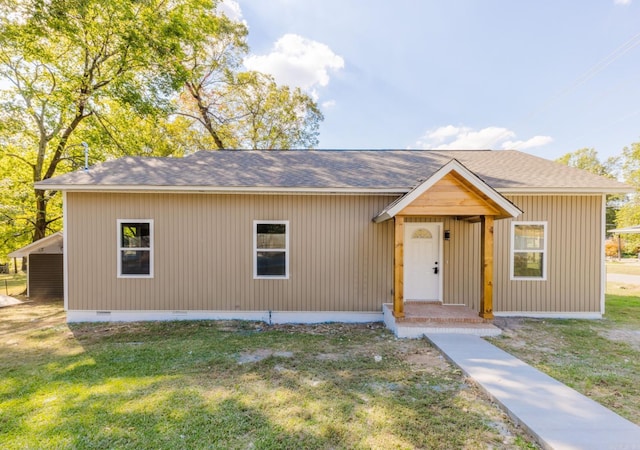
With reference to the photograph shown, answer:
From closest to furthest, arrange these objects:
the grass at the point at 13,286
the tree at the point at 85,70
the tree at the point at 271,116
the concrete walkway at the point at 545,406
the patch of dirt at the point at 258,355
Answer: the concrete walkway at the point at 545,406
the patch of dirt at the point at 258,355
the tree at the point at 85,70
the grass at the point at 13,286
the tree at the point at 271,116

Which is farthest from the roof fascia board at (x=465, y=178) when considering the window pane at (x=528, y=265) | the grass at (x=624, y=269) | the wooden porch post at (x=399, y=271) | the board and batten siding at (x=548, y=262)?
the grass at (x=624, y=269)

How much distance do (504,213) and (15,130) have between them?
56.6 feet

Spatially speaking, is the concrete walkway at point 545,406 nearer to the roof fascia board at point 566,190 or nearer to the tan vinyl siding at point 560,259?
the tan vinyl siding at point 560,259

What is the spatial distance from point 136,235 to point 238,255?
244cm

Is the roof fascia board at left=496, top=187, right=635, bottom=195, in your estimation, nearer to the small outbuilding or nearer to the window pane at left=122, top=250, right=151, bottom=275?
the window pane at left=122, top=250, right=151, bottom=275

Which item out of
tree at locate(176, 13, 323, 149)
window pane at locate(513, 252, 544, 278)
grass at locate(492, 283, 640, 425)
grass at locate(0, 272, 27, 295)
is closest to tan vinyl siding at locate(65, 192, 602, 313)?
window pane at locate(513, 252, 544, 278)

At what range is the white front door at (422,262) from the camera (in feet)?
22.7

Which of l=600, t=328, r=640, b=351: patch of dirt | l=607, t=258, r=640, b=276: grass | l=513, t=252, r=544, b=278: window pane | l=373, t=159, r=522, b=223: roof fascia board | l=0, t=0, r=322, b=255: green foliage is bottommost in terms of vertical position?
l=607, t=258, r=640, b=276: grass

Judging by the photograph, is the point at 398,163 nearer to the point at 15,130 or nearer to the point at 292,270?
the point at 292,270

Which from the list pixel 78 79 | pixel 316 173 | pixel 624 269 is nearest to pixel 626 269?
pixel 624 269

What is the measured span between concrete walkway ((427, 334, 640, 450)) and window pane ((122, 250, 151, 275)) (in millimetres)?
6559

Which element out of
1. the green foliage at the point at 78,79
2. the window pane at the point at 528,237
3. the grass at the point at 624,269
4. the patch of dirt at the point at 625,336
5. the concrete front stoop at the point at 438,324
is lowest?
the grass at the point at 624,269

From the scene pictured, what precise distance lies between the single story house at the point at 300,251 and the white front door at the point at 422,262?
34 mm

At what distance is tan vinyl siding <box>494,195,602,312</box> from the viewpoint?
6.75 m
